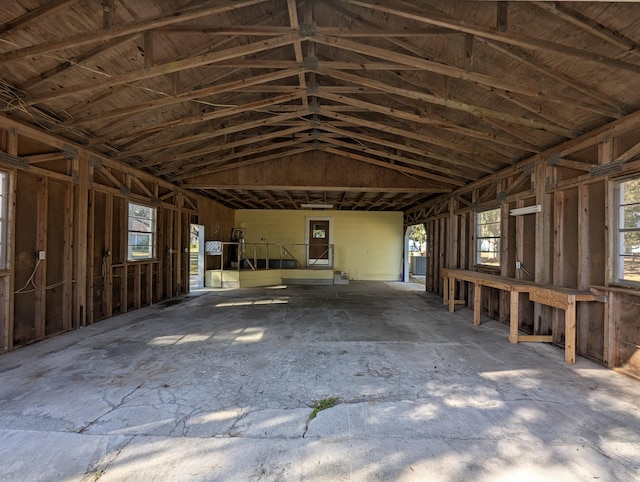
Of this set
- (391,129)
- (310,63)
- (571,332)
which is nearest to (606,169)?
(571,332)

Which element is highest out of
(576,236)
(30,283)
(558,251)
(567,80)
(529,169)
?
(567,80)

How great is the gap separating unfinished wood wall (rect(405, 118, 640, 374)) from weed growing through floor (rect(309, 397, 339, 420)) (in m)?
3.23

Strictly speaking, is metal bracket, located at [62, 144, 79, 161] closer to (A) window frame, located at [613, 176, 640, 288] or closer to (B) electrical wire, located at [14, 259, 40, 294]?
(B) electrical wire, located at [14, 259, 40, 294]

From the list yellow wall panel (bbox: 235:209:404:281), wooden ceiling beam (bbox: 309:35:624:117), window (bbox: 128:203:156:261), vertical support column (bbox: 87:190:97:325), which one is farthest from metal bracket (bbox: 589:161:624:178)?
yellow wall panel (bbox: 235:209:404:281)

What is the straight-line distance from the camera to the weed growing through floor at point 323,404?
245 centimetres

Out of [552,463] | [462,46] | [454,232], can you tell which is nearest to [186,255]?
[454,232]

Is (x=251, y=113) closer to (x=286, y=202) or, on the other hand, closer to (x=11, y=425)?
(x=11, y=425)

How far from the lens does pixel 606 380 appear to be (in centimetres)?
312

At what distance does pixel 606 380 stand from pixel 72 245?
273 inches

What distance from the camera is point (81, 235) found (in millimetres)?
4730

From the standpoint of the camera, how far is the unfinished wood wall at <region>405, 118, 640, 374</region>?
11.1 ft

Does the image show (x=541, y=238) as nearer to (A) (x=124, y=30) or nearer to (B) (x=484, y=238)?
(B) (x=484, y=238)

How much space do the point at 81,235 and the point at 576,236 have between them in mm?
7079

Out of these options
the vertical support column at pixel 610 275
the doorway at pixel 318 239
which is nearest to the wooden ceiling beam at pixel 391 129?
the vertical support column at pixel 610 275
